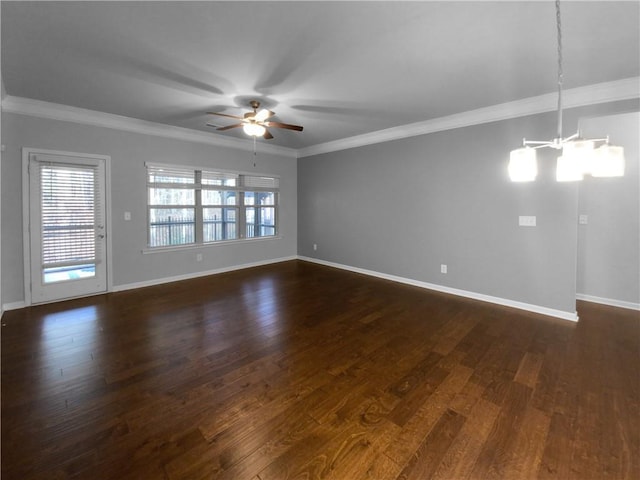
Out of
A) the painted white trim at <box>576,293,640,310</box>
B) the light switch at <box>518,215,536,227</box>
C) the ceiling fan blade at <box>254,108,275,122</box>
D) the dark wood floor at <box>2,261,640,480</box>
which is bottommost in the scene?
the dark wood floor at <box>2,261,640,480</box>

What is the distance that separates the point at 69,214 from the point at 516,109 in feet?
20.1

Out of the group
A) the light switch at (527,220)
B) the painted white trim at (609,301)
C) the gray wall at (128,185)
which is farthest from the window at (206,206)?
the painted white trim at (609,301)

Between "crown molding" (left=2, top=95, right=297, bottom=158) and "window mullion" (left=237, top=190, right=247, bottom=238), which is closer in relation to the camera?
"crown molding" (left=2, top=95, right=297, bottom=158)

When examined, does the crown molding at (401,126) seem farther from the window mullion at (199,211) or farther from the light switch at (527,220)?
the light switch at (527,220)

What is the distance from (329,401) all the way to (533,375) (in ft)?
5.49

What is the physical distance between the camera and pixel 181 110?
3930mm

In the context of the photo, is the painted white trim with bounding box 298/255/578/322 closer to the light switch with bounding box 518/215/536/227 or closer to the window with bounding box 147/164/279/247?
the light switch with bounding box 518/215/536/227

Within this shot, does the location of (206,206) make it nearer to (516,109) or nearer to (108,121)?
(108,121)

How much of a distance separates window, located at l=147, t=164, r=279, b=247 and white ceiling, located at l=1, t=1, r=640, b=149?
1476mm

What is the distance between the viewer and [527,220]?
3607 mm

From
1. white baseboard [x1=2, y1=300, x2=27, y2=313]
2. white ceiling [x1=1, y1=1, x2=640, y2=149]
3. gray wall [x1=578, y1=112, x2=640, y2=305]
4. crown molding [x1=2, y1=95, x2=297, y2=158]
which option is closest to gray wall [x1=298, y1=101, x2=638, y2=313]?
white ceiling [x1=1, y1=1, x2=640, y2=149]

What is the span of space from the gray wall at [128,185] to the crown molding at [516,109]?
8.74ft

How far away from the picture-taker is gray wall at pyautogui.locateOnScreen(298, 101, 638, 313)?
11.2 feet

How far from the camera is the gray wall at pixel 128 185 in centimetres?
354
